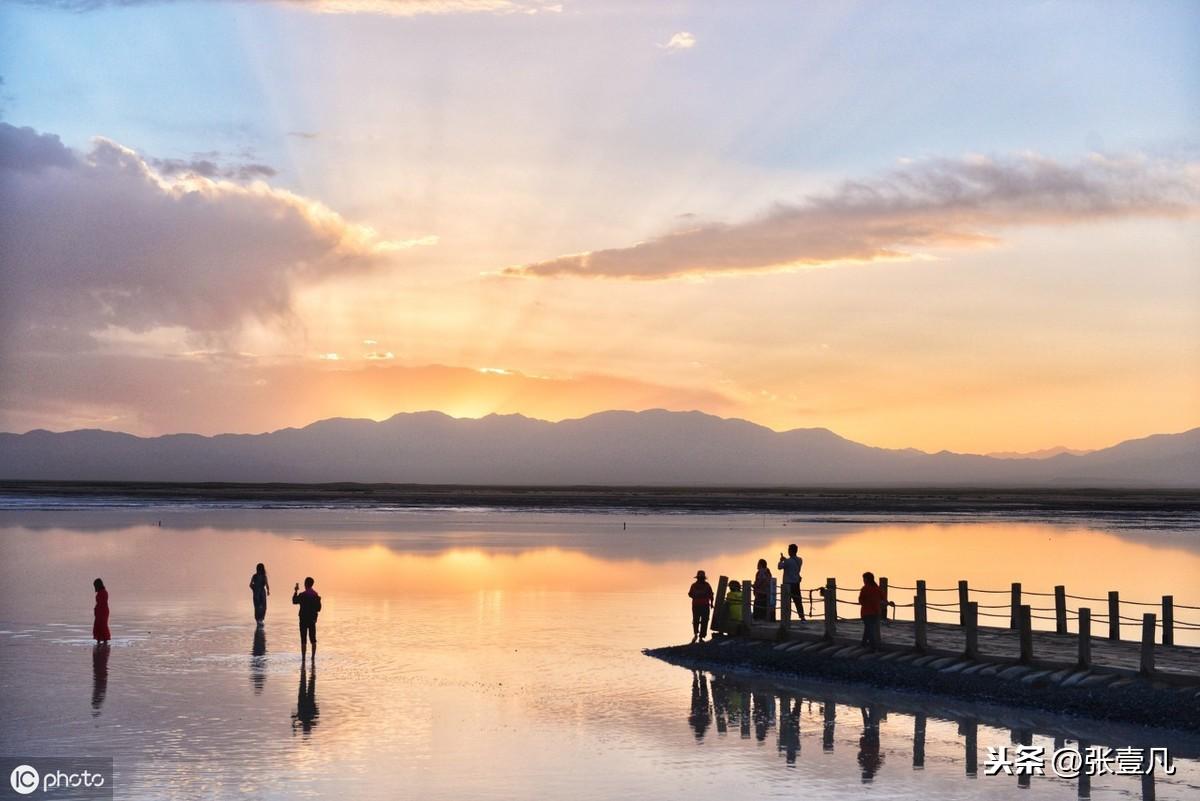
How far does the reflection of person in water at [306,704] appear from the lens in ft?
72.9

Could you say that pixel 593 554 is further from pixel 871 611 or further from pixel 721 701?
pixel 721 701

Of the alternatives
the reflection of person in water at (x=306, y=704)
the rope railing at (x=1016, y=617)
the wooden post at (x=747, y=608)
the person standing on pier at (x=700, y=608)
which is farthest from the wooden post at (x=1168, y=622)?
the reflection of person in water at (x=306, y=704)

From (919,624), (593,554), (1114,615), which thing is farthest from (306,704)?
(593,554)

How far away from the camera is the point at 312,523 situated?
94.6 metres

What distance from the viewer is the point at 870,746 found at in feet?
71.5

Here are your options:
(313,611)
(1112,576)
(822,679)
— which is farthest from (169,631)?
(1112,576)

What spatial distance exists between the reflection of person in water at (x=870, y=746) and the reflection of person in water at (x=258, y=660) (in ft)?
40.4

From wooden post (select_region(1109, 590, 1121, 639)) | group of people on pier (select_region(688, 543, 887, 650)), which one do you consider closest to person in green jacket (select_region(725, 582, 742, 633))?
group of people on pier (select_region(688, 543, 887, 650))

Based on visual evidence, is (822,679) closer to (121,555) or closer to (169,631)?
(169,631)

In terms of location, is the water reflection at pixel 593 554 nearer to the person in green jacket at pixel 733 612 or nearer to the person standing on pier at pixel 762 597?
the person standing on pier at pixel 762 597

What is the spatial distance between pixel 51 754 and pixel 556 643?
15421mm

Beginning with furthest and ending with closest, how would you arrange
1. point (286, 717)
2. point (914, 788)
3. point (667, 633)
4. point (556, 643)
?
point (667, 633)
point (556, 643)
point (286, 717)
point (914, 788)

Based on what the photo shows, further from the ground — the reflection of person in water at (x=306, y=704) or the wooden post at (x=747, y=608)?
the wooden post at (x=747, y=608)

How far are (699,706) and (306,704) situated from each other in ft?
26.4
